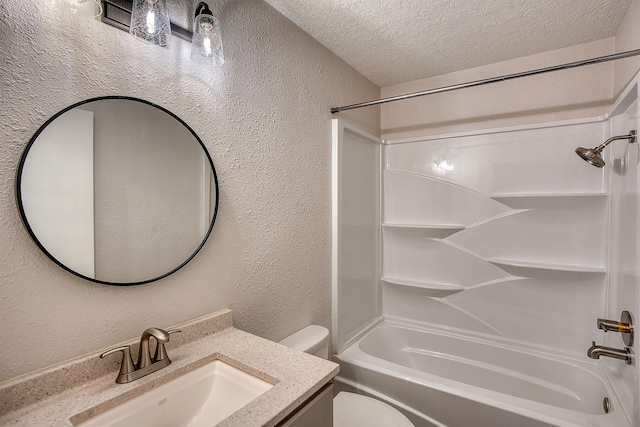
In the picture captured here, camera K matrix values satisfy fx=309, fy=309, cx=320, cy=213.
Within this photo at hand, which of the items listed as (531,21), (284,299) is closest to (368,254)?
(284,299)

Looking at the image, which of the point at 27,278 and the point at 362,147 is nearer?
the point at 27,278

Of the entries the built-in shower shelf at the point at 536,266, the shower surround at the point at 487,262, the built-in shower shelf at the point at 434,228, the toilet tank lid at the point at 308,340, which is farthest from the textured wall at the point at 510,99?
the toilet tank lid at the point at 308,340

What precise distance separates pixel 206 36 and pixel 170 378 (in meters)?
1.21

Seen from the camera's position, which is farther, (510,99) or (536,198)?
(510,99)

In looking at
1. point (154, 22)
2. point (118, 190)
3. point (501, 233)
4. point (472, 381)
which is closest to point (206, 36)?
point (154, 22)

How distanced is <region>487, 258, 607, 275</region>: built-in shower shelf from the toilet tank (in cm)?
138

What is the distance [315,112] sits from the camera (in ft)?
6.31

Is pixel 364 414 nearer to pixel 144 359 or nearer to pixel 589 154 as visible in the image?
pixel 144 359

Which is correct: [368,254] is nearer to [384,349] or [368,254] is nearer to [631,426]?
[384,349]

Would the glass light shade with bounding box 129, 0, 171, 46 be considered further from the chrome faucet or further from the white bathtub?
the white bathtub

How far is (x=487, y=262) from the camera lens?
2295 mm

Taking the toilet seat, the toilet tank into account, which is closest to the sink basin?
the toilet tank

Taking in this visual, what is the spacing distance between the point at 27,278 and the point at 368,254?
208 centimetres

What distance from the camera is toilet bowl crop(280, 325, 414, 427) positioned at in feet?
5.10
